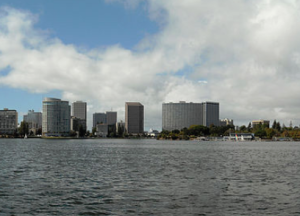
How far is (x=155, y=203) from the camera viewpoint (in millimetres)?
36594

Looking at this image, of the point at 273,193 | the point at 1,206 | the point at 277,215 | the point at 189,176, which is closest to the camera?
the point at 277,215

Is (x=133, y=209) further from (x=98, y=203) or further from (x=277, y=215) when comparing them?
(x=277, y=215)

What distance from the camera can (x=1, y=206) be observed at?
35.1 metres

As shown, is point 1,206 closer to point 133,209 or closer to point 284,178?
point 133,209

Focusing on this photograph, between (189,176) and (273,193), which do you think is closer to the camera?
(273,193)

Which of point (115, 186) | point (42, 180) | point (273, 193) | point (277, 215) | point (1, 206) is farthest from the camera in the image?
point (42, 180)

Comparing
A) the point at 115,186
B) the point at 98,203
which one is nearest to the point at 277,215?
the point at 98,203

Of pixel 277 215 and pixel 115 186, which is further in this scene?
pixel 115 186

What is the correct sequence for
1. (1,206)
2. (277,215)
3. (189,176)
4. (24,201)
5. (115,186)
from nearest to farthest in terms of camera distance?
(277,215) → (1,206) → (24,201) → (115,186) → (189,176)

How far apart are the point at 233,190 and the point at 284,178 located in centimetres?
1529

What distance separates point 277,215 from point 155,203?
11.1 meters

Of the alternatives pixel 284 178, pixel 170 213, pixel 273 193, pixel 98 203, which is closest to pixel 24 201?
pixel 98 203

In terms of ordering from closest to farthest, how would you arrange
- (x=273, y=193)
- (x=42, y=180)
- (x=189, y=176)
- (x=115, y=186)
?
(x=273, y=193)
(x=115, y=186)
(x=42, y=180)
(x=189, y=176)

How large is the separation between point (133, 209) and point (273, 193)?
17.2m
